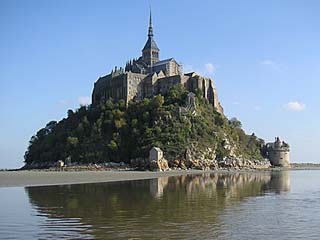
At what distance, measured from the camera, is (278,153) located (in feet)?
417

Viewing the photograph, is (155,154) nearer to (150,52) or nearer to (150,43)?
(150,52)

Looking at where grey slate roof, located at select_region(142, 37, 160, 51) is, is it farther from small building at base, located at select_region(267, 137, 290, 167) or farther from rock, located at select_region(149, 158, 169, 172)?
rock, located at select_region(149, 158, 169, 172)

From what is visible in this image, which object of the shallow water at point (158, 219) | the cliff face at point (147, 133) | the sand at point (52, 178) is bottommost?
the shallow water at point (158, 219)

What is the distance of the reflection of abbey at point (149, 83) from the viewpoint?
4368 inches

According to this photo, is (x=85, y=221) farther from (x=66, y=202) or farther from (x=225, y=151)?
(x=225, y=151)

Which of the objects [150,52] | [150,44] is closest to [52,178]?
[150,52]

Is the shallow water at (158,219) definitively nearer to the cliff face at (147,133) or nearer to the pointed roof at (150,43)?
the cliff face at (147,133)

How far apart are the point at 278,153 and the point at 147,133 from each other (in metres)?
48.9

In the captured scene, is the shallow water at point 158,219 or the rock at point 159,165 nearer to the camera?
the shallow water at point 158,219

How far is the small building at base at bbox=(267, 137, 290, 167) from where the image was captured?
127m

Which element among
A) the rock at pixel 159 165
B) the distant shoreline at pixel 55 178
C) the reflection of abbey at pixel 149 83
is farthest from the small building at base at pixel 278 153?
the distant shoreline at pixel 55 178

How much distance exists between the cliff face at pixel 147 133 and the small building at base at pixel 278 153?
15.6m

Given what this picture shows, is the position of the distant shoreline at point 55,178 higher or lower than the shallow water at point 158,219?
higher

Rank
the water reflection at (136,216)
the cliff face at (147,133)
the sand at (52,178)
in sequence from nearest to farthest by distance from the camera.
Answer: the water reflection at (136,216), the sand at (52,178), the cliff face at (147,133)
